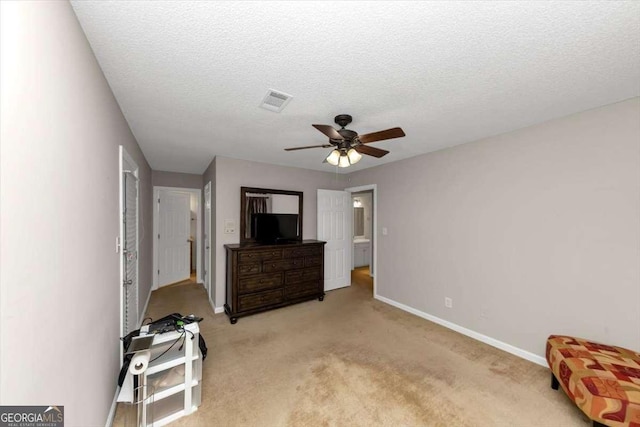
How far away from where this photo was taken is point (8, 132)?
0.72 metres

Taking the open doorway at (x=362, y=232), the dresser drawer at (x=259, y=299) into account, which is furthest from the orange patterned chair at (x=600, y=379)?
the open doorway at (x=362, y=232)

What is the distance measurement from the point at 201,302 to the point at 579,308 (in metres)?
4.87

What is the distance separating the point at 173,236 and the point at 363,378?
15.3 feet

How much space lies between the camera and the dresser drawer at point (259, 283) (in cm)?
343

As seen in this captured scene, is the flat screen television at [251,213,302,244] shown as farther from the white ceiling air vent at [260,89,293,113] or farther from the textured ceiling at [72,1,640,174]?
the white ceiling air vent at [260,89,293,113]

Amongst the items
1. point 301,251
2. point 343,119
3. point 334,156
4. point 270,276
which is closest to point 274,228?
point 301,251

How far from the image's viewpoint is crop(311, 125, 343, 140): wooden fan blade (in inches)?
74.1

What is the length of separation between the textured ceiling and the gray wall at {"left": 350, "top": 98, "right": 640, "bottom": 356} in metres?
0.36

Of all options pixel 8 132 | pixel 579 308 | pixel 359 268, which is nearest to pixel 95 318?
pixel 8 132

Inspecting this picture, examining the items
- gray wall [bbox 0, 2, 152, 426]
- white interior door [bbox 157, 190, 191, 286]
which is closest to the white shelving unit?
gray wall [bbox 0, 2, 152, 426]

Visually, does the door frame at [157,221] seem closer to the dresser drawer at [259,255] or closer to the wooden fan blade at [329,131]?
the dresser drawer at [259,255]

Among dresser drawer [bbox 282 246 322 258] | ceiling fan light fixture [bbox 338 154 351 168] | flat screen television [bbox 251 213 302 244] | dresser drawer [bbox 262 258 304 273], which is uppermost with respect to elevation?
ceiling fan light fixture [bbox 338 154 351 168]

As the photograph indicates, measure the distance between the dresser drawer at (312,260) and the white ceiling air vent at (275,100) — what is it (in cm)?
258
